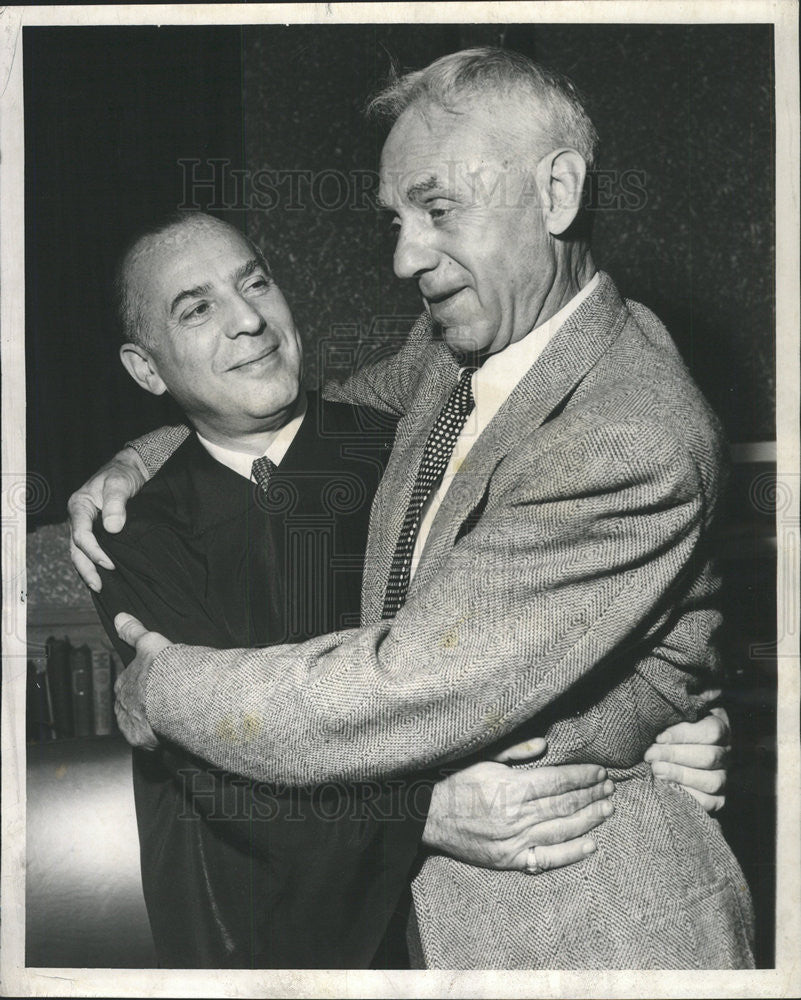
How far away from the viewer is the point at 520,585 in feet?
4.37

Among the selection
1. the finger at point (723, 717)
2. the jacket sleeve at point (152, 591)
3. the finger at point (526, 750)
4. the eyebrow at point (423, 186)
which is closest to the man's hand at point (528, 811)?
the finger at point (526, 750)

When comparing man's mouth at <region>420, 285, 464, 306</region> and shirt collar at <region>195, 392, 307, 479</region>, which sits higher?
man's mouth at <region>420, 285, 464, 306</region>

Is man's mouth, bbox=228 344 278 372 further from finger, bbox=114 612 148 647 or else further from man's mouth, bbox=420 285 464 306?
finger, bbox=114 612 148 647

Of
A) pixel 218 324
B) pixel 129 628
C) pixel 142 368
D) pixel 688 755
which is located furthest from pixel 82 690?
pixel 688 755

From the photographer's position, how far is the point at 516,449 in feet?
4.70

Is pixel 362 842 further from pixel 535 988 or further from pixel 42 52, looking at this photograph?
pixel 42 52

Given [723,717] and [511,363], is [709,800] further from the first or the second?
[511,363]

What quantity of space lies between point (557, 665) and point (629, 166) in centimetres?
90

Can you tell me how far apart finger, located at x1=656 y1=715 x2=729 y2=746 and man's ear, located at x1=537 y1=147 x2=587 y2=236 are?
73 centimetres

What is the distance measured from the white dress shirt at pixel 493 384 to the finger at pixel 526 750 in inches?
11.1

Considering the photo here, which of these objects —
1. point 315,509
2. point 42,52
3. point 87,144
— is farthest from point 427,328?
point 42,52

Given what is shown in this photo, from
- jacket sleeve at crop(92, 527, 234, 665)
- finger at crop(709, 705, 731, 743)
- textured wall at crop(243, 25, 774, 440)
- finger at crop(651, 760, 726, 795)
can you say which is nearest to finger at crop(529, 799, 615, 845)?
finger at crop(651, 760, 726, 795)

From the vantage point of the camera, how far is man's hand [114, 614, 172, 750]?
1498mm

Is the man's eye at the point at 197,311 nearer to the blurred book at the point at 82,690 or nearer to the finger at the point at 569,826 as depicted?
the blurred book at the point at 82,690
